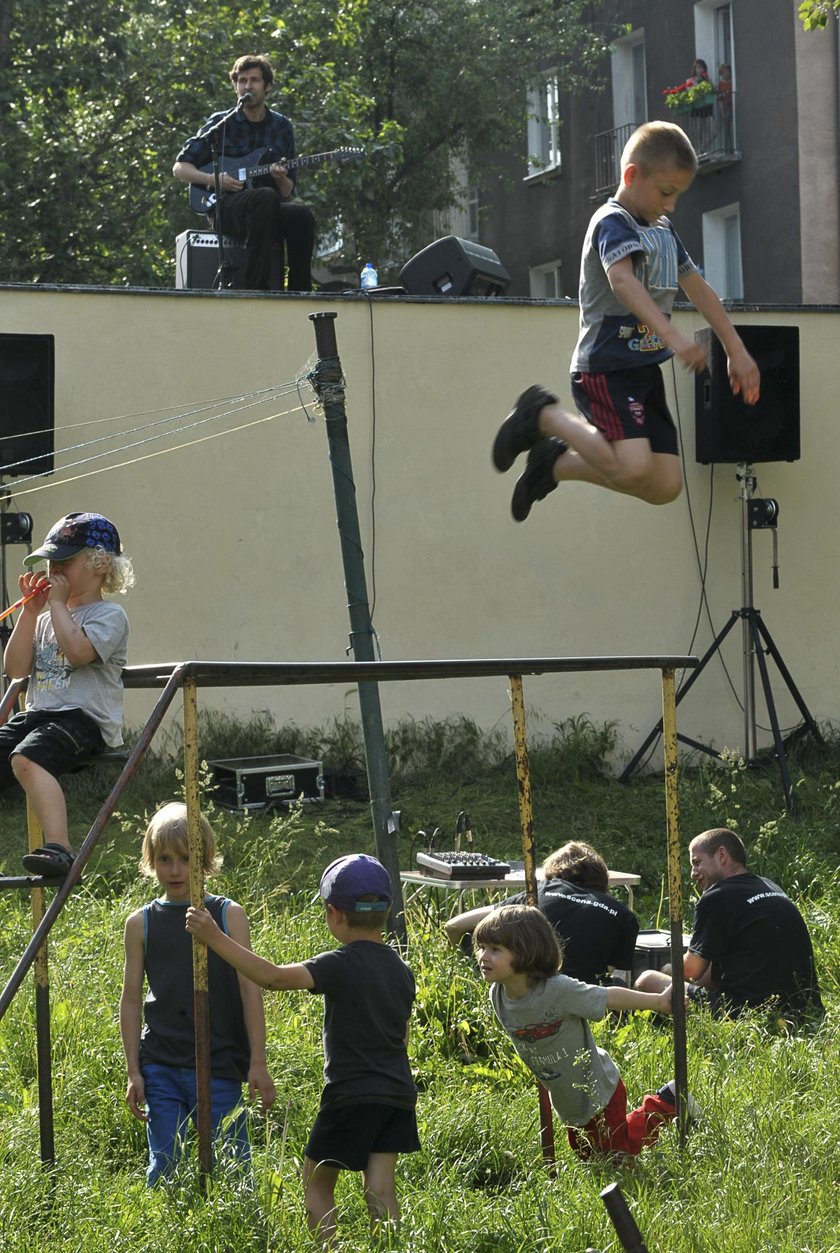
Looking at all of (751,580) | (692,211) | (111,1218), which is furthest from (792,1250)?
(692,211)

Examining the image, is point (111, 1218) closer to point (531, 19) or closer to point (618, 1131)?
point (618, 1131)

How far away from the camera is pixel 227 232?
1072 cm

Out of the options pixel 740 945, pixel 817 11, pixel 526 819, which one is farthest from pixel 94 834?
pixel 817 11

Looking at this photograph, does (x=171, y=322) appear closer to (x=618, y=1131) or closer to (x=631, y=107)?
(x=618, y=1131)

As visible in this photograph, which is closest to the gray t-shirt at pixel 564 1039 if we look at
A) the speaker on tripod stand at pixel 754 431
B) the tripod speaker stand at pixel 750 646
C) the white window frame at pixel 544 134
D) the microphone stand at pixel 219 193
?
the tripod speaker stand at pixel 750 646

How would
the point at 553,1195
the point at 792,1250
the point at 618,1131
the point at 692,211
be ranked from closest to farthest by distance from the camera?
the point at 792,1250 < the point at 553,1195 < the point at 618,1131 < the point at 692,211

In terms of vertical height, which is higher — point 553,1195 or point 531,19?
point 531,19

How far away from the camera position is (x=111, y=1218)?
Result: 3.78 m

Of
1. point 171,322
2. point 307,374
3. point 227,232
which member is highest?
point 227,232

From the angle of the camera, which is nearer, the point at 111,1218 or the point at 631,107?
the point at 111,1218

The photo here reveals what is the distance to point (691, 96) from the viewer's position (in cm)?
1836

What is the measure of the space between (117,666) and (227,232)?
7.06m

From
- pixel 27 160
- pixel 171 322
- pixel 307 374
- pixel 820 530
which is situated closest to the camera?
pixel 307 374

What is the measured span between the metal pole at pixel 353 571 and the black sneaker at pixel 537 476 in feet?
7.69
